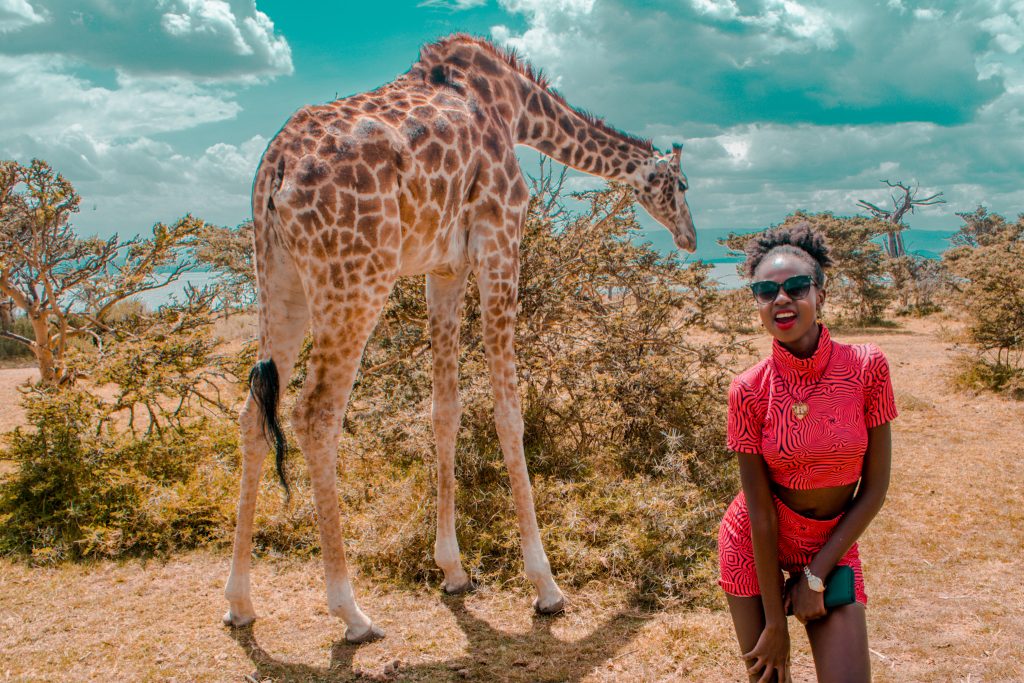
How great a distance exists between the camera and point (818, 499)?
2561 millimetres

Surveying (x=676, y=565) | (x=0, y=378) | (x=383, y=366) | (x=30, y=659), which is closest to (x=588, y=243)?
(x=383, y=366)

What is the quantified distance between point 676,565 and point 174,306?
251 inches

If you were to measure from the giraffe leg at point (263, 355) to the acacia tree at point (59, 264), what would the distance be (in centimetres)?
433

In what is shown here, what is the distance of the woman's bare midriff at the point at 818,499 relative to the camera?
8.37 ft

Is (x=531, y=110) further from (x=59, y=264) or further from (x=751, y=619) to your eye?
(x=59, y=264)

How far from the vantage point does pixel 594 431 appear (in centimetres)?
686

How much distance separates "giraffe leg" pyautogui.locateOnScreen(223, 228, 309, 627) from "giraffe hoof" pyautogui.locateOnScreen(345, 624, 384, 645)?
67cm

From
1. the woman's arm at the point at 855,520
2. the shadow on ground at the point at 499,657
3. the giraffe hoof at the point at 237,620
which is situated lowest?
the shadow on ground at the point at 499,657

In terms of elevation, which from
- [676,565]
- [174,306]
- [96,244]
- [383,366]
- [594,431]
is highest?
[96,244]

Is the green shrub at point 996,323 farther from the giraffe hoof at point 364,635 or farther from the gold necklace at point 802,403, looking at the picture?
the giraffe hoof at point 364,635

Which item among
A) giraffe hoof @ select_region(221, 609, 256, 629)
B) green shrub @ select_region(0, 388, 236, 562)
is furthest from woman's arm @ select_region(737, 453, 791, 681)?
green shrub @ select_region(0, 388, 236, 562)

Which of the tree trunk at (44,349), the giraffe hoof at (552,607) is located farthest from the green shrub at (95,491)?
the giraffe hoof at (552,607)

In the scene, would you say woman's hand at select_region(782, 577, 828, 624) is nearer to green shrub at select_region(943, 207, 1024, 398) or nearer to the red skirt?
the red skirt

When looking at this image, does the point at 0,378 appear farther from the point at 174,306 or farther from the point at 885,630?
the point at 885,630
